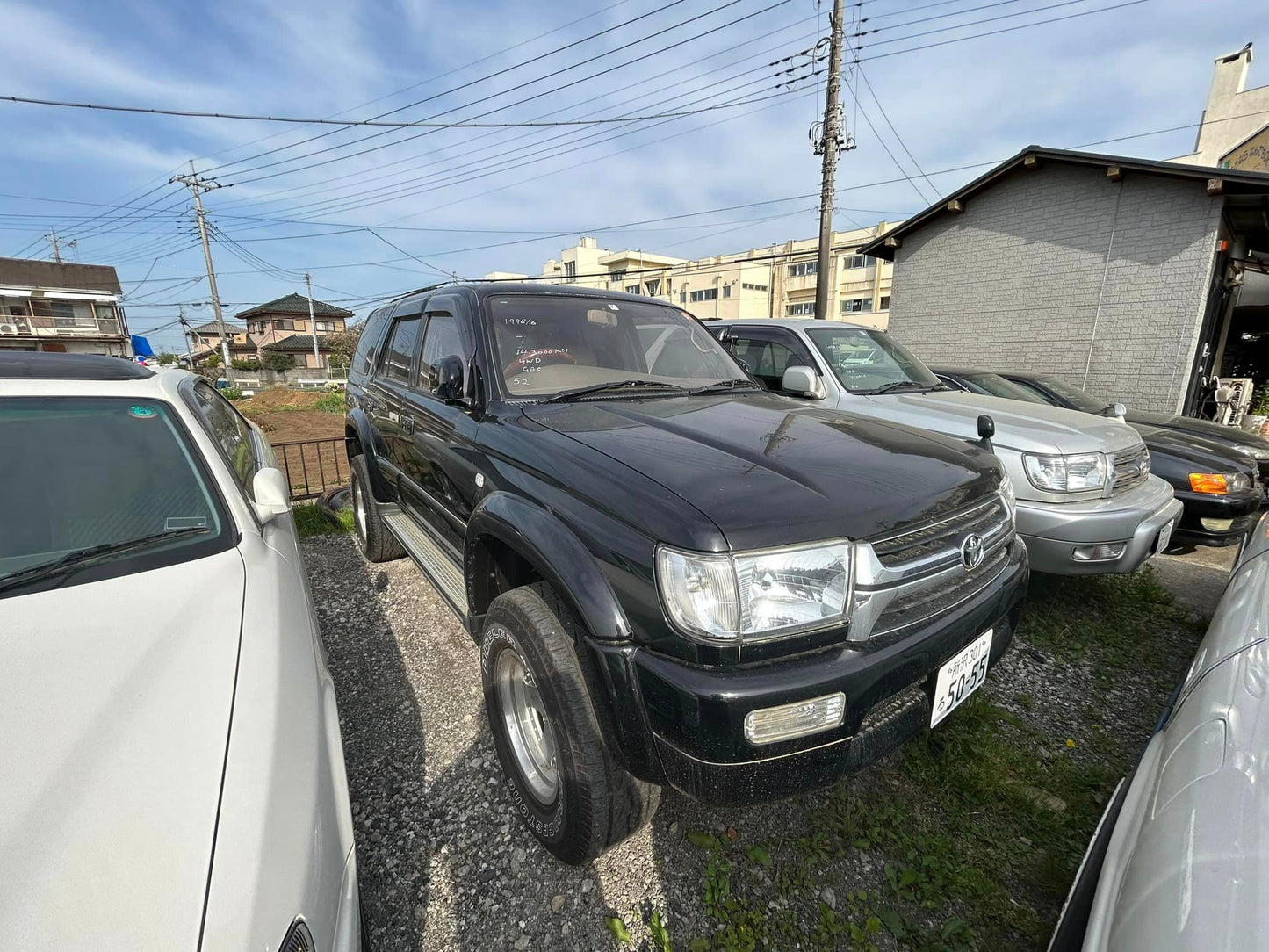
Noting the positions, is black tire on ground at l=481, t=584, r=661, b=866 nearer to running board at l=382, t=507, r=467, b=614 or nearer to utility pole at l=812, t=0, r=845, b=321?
running board at l=382, t=507, r=467, b=614

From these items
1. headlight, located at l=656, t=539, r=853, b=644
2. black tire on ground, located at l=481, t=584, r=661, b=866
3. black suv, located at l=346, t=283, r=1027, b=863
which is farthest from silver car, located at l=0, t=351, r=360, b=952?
headlight, located at l=656, t=539, r=853, b=644

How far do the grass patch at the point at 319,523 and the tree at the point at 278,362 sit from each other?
53.7 metres

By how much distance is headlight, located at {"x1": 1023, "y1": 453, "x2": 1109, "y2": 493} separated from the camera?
319cm

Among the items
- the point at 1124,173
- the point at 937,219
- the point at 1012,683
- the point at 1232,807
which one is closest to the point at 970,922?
the point at 1232,807

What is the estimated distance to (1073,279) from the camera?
31.1 ft

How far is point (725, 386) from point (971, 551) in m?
1.43

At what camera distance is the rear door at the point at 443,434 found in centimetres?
245

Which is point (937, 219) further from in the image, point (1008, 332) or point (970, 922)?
point (970, 922)

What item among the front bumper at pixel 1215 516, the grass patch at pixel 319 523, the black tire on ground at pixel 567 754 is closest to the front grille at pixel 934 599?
the black tire on ground at pixel 567 754

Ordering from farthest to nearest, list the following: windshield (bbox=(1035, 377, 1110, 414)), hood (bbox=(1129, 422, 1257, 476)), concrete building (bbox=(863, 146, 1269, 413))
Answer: concrete building (bbox=(863, 146, 1269, 413))
windshield (bbox=(1035, 377, 1110, 414))
hood (bbox=(1129, 422, 1257, 476))

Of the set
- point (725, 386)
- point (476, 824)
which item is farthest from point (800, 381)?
point (476, 824)

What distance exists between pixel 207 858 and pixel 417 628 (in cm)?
256

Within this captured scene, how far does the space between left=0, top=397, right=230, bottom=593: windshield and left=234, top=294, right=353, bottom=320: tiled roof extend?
2530 inches

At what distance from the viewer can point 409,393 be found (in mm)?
3178
